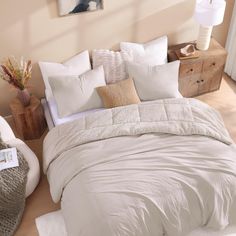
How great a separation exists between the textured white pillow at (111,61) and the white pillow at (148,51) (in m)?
0.09

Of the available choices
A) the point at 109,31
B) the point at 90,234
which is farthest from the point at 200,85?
the point at 90,234

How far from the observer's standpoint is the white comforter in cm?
231

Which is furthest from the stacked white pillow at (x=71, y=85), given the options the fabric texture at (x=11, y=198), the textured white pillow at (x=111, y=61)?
the fabric texture at (x=11, y=198)

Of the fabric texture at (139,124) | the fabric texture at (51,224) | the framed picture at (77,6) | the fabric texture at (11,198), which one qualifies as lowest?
the fabric texture at (51,224)

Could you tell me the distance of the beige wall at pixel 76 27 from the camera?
3.04 metres

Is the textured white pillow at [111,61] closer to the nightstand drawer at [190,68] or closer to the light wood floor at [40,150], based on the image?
the nightstand drawer at [190,68]

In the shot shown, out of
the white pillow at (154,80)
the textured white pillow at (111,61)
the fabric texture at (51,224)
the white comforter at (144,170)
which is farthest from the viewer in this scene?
the textured white pillow at (111,61)

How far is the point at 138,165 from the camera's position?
2.54 metres

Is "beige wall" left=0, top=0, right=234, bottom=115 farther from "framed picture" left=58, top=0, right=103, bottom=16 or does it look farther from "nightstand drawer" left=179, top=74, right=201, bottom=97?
"nightstand drawer" left=179, top=74, right=201, bottom=97

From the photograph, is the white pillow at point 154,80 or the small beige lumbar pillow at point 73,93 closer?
the small beige lumbar pillow at point 73,93

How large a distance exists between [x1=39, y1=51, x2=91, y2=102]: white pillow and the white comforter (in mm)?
606

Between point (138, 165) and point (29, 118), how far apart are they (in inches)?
51.1

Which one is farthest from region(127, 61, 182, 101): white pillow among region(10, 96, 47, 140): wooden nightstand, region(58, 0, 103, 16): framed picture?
region(10, 96, 47, 140): wooden nightstand

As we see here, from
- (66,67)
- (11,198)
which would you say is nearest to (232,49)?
(66,67)
